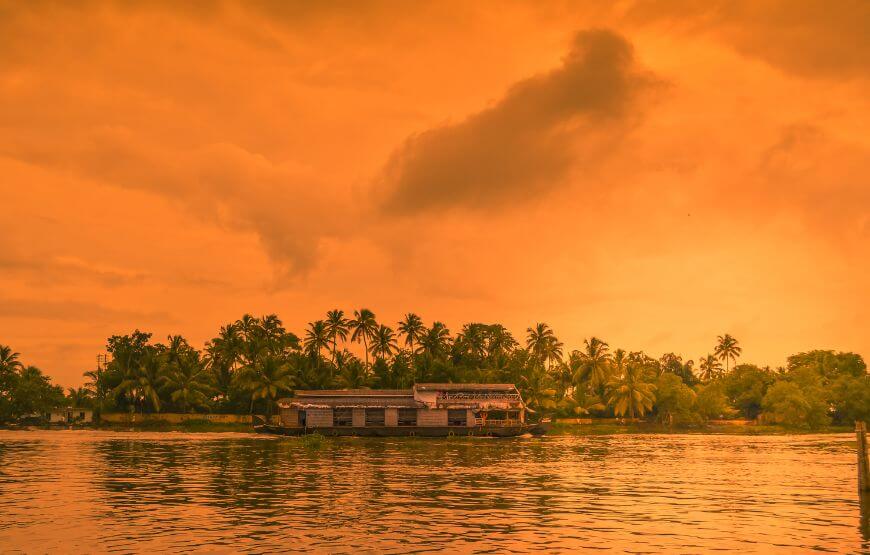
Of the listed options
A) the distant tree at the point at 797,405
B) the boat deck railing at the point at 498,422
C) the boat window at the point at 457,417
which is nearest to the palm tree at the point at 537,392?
the boat deck railing at the point at 498,422

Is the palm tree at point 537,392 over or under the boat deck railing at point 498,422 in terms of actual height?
over

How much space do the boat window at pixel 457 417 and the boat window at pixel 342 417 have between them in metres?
11.4

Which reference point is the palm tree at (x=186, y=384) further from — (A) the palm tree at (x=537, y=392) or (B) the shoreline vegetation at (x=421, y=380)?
(A) the palm tree at (x=537, y=392)

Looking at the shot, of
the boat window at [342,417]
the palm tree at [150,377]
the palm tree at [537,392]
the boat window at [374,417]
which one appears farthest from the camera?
the palm tree at [537,392]

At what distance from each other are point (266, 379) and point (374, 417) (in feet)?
77.6

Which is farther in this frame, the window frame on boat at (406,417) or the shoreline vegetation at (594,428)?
the shoreline vegetation at (594,428)

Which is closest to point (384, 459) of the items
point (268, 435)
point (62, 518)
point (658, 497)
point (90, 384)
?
point (658, 497)

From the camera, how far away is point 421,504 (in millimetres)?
32219

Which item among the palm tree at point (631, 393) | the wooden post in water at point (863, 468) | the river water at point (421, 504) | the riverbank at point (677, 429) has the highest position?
the palm tree at point (631, 393)

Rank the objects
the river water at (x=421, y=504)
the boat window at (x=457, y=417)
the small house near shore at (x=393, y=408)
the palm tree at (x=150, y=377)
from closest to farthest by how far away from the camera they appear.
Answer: the river water at (x=421, y=504) → the small house near shore at (x=393, y=408) → the boat window at (x=457, y=417) → the palm tree at (x=150, y=377)

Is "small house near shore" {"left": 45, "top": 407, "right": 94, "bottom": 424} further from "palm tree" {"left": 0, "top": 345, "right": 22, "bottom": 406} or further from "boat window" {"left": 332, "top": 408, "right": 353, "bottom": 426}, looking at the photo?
"boat window" {"left": 332, "top": 408, "right": 353, "bottom": 426}

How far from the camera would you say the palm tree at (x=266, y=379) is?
374 feet

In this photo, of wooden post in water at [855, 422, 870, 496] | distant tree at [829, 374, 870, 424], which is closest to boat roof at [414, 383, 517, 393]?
distant tree at [829, 374, 870, 424]

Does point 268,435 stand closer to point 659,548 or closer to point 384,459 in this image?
point 384,459
